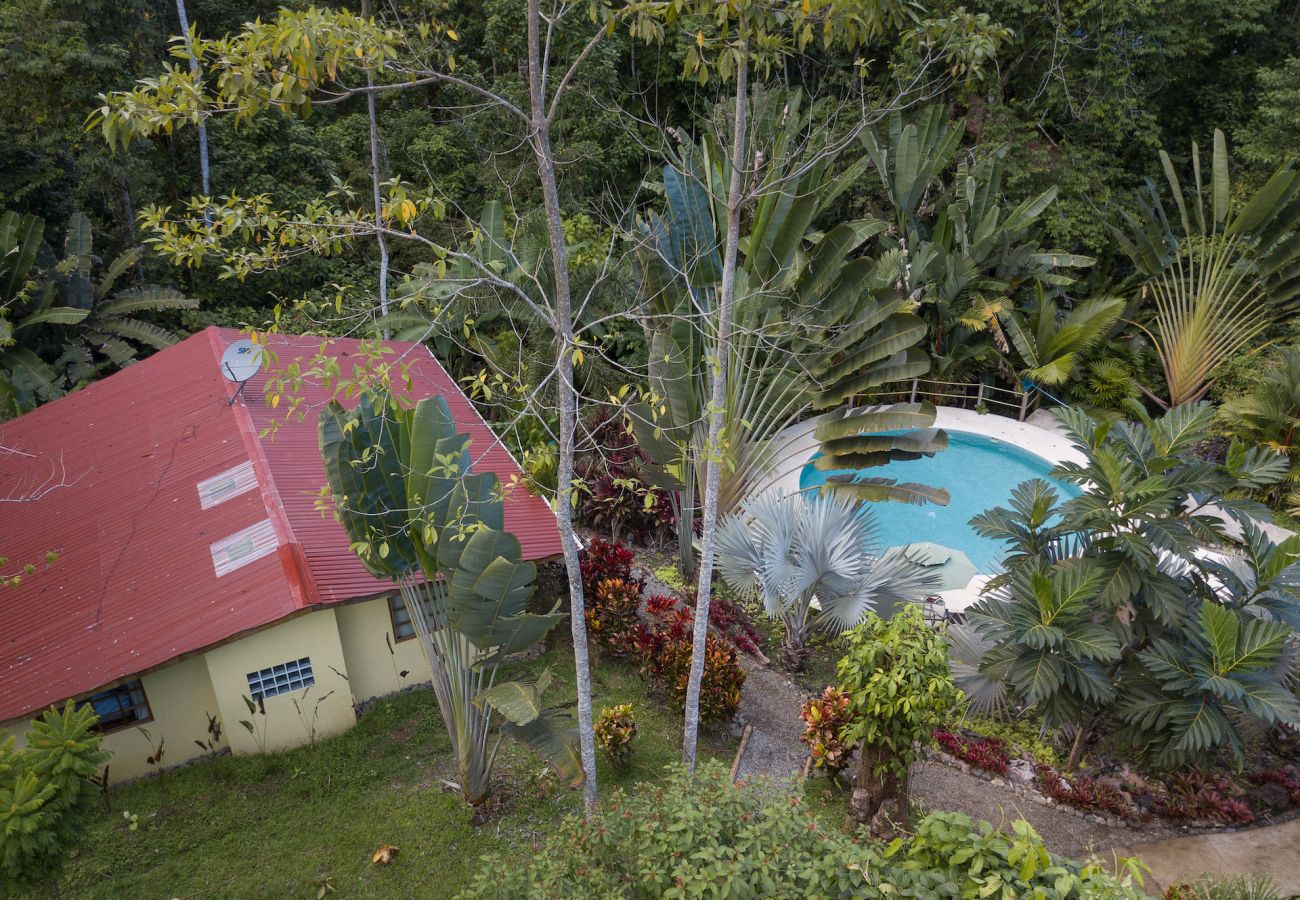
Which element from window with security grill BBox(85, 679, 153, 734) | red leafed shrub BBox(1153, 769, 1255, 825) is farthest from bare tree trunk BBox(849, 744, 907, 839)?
window with security grill BBox(85, 679, 153, 734)

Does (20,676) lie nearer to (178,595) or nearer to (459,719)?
(178,595)

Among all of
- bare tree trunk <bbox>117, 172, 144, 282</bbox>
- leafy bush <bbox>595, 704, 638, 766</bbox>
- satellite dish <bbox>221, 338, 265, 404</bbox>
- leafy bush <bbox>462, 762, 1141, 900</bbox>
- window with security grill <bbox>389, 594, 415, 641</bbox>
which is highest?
bare tree trunk <bbox>117, 172, 144, 282</bbox>

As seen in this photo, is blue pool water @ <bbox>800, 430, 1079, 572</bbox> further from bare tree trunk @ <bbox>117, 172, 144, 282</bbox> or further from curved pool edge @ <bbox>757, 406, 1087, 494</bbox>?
bare tree trunk @ <bbox>117, 172, 144, 282</bbox>

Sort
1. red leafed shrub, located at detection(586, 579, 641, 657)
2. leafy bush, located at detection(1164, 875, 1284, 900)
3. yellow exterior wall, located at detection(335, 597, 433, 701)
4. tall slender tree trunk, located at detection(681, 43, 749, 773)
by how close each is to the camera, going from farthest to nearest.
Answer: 1. red leafed shrub, located at detection(586, 579, 641, 657)
2. yellow exterior wall, located at detection(335, 597, 433, 701)
3. leafy bush, located at detection(1164, 875, 1284, 900)
4. tall slender tree trunk, located at detection(681, 43, 749, 773)

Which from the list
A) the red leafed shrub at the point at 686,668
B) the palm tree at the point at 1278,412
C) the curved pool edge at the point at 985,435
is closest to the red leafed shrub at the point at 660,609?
the red leafed shrub at the point at 686,668

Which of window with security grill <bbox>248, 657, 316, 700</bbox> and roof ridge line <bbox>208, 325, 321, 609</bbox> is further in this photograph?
window with security grill <bbox>248, 657, 316, 700</bbox>

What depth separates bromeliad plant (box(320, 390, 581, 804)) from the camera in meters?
5.95

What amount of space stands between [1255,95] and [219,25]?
21.3 metres

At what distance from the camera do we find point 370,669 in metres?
8.16

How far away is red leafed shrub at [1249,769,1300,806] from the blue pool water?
12.2 feet

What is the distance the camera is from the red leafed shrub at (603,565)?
9.23 metres

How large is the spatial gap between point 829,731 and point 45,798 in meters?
5.77

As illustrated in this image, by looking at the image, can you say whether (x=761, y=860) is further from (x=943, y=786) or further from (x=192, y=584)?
(x=192, y=584)

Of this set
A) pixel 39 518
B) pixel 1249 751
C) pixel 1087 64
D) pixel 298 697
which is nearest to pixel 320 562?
pixel 298 697
